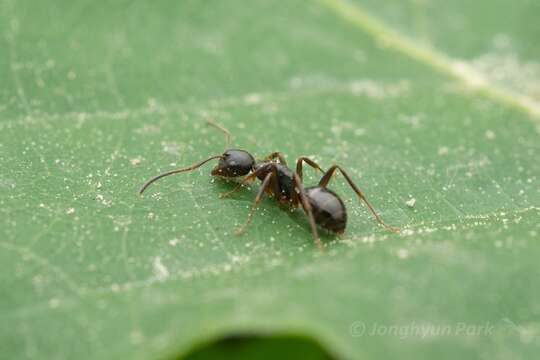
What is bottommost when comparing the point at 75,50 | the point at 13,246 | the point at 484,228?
the point at 13,246

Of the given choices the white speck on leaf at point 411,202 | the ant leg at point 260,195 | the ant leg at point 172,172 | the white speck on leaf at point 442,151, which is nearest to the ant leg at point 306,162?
the ant leg at point 260,195

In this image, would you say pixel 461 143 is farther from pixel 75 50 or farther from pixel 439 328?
pixel 75 50

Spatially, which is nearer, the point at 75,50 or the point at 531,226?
the point at 531,226

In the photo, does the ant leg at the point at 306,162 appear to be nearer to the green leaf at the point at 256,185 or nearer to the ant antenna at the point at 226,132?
the green leaf at the point at 256,185

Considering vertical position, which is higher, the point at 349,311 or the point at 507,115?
the point at 507,115

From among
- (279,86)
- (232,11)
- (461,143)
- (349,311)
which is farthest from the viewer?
(232,11)

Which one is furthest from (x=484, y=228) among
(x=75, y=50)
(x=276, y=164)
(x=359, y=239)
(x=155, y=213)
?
(x=75, y=50)

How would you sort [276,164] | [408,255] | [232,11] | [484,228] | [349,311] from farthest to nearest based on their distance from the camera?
[232,11] < [276,164] < [484,228] < [408,255] < [349,311]

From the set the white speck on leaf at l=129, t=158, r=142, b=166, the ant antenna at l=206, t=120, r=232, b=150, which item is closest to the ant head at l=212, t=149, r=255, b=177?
the ant antenna at l=206, t=120, r=232, b=150
